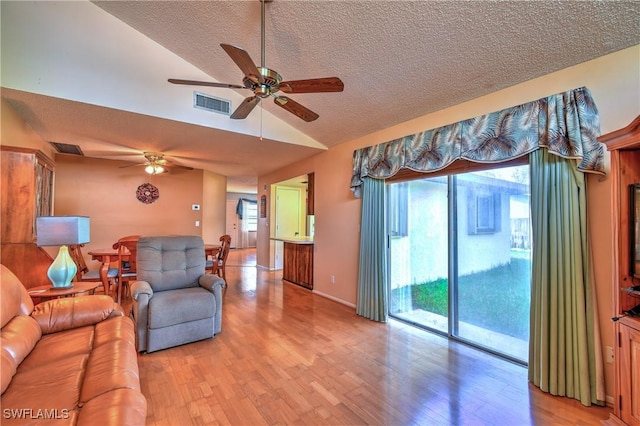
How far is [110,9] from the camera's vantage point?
276 cm

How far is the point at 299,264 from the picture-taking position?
5.38 metres

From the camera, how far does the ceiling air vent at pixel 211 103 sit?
3328mm

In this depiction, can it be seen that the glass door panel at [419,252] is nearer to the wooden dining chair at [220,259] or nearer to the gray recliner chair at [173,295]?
the gray recliner chair at [173,295]

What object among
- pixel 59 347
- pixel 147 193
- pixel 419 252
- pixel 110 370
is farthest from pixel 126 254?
pixel 419 252

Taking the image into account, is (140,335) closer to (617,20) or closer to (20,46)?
(20,46)

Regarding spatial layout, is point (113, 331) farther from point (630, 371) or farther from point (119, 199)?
point (119, 199)

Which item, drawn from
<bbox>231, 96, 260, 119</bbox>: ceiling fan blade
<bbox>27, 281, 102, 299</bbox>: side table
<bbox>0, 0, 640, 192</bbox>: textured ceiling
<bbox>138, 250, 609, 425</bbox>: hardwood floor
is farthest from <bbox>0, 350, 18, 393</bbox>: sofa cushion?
<bbox>0, 0, 640, 192</bbox>: textured ceiling

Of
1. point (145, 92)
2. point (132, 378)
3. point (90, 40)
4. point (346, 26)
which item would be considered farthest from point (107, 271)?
point (346, 26)

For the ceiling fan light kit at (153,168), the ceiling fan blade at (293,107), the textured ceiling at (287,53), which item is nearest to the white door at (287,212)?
the ceiling fan light kit at (153,168)

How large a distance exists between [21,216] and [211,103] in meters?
2.20

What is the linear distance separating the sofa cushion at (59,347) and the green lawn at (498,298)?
3214 mm

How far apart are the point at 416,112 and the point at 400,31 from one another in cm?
110

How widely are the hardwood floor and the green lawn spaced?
0.31 meters

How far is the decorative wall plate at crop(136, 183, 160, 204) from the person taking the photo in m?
5.94
